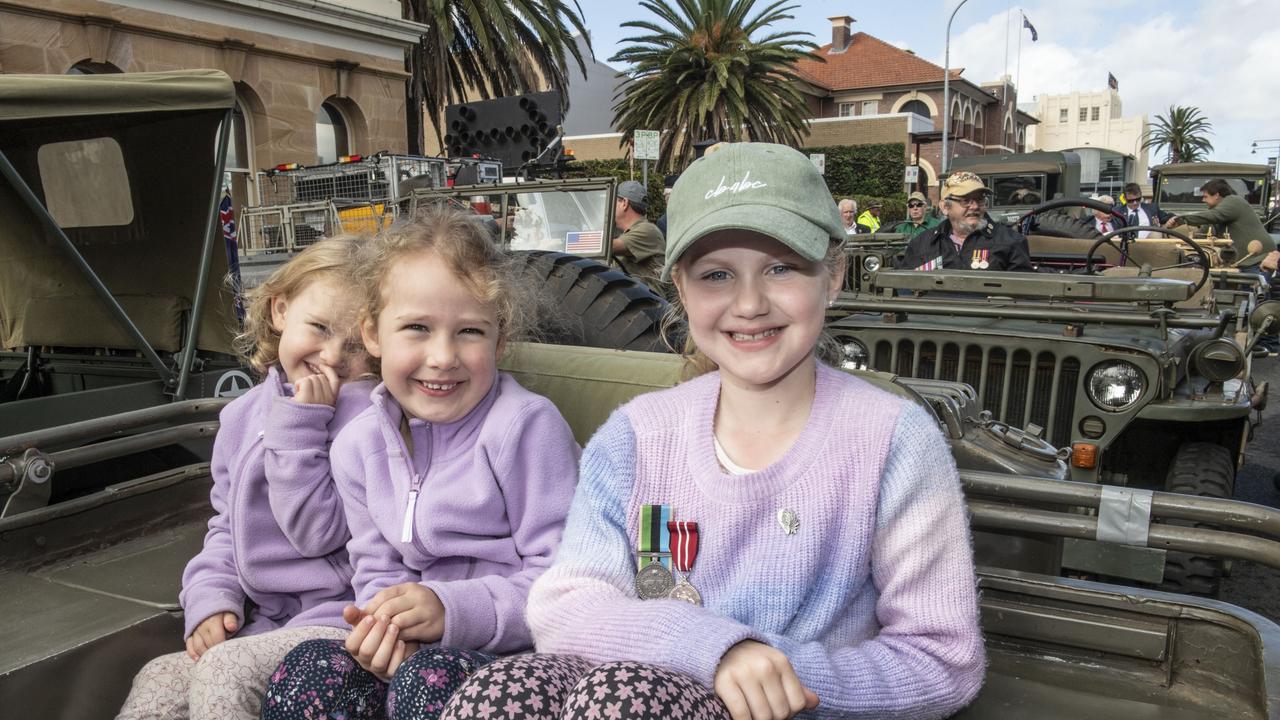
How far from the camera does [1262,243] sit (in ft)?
33.1

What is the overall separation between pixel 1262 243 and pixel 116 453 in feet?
36.6

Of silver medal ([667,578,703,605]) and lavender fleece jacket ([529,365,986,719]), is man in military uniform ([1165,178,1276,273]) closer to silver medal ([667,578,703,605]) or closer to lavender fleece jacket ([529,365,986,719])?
lavender fleece jacket ([529,365,986,719])

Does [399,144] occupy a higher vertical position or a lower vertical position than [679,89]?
lower

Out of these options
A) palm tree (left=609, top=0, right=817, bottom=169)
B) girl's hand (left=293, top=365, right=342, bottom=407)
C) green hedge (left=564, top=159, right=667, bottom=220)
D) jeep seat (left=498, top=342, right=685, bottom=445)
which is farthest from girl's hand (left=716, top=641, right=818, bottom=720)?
palm tree (left=609, top=0, right=817, bottom=169)

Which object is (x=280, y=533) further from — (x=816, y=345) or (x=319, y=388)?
(x=816, y=345)

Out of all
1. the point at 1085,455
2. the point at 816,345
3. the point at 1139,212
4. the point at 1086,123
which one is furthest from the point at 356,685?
the point at 1086,123

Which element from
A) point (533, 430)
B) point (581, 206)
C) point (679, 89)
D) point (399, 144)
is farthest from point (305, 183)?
point (679, 89)

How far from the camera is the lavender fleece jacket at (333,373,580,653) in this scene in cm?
209

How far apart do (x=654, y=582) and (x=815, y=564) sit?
31cm

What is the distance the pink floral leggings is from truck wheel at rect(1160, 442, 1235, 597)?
110 inches

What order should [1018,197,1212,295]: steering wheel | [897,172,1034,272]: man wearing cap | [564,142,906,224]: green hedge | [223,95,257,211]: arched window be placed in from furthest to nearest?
[564,142,906,224]: green hedge
[223,95,257,211]: arched window
[897,172,1034,272]: man wearing cap
[1018,197,1212,295]: steering wheel

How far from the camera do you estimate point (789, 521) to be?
169cm

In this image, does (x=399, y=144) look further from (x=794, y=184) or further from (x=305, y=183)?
(x=794, y=184)

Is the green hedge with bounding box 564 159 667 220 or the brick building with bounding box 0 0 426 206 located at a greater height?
the brick building with bounding box 0 0 426 206
